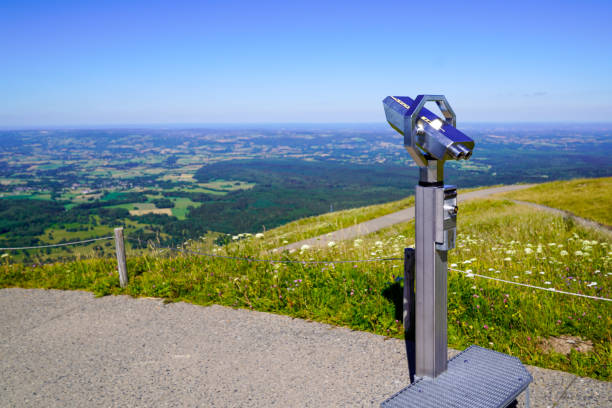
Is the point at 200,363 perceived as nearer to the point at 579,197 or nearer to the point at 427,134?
the point at 427,134

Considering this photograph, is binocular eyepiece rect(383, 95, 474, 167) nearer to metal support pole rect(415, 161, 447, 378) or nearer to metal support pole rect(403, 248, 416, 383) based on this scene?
metal support pole rect(415, 161, 447, 378)

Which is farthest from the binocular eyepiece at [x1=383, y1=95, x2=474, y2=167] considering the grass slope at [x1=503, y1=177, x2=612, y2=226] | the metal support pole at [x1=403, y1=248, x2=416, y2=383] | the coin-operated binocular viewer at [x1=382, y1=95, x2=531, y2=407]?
the grass slope at [x1=503, y1=177, x2=612, y2=226]

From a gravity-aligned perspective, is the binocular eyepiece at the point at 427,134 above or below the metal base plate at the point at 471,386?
above

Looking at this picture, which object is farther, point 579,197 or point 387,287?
point 579,197

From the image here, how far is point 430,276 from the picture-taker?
3.34 m

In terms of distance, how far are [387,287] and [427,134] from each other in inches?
128

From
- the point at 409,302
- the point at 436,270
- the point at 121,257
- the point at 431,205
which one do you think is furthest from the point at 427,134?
the point at 121,257

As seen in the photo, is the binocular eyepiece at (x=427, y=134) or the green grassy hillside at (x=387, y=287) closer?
the binocular eyepiece at (x=427, y=134)

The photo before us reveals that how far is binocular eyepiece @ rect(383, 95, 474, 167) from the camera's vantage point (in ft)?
9.64

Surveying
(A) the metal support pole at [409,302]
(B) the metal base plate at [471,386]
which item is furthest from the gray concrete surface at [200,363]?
(B) the metal base plate at [471,386]

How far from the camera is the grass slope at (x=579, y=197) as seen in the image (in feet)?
58.4

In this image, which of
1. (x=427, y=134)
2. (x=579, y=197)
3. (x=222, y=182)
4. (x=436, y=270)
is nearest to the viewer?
(x=427, y=134)

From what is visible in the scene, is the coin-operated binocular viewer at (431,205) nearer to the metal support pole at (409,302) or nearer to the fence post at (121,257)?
the metal support pole at (409,302)

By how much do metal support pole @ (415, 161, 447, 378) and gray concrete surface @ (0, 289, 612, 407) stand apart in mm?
694
